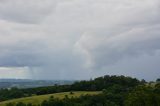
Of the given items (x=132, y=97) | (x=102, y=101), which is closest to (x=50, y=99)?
(x=102, y=101)

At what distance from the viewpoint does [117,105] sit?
164 metres

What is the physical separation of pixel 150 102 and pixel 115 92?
270ft

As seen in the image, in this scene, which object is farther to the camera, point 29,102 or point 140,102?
point 29,102

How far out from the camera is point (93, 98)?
6865 inches

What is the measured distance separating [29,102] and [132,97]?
249 ft

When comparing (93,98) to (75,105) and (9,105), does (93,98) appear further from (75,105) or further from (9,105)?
(9,105)

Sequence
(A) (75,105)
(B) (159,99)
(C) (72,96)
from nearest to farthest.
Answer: (B) (159,99) → (A) (75,105) → (C) (72,96)

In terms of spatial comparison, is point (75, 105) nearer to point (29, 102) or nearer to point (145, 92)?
point (29, 102)

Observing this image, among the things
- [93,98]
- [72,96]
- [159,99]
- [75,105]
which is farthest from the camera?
[72,96]

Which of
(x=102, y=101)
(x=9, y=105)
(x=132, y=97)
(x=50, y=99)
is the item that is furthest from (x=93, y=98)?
(x=132, y=97)

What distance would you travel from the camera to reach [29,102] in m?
181

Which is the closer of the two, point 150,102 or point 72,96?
point 150,102

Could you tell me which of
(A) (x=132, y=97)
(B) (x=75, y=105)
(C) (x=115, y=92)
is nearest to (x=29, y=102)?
(B) (x=75, y=105)

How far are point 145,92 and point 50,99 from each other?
7260 centimetres
